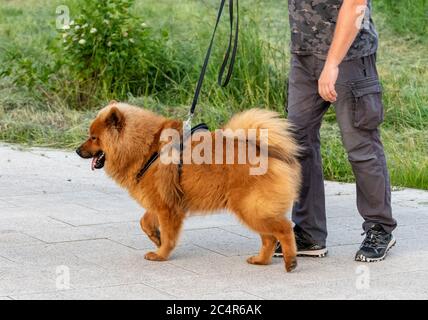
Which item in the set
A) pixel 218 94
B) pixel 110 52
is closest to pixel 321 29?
pixel 218 94

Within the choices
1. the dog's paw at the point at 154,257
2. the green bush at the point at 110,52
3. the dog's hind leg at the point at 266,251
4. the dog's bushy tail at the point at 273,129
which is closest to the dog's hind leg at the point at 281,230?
the dog's hind leg at the point at 266,251

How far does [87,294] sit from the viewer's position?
16.3 ft

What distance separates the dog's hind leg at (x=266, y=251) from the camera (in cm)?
564

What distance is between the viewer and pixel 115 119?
224 inches

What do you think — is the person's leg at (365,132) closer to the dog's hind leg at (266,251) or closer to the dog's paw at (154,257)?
the dog's hind leg at (266,251)

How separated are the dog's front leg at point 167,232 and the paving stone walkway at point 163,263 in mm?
71

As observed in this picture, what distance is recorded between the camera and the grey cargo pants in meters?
5.52

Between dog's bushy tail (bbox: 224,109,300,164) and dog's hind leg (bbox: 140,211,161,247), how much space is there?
0.80 m

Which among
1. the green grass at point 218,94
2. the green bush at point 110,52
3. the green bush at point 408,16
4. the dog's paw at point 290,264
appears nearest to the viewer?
the dog's paw at point 290,264

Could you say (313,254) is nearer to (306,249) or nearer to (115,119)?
(306,249)

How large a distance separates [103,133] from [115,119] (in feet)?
0.41

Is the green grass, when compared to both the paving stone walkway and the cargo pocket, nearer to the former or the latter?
the paving stone walkway
